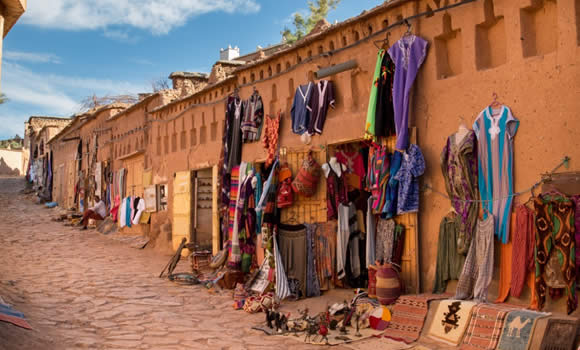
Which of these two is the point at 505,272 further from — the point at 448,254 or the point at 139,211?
the point at 139,211

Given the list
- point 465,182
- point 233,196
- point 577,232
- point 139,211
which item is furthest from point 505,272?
point 139,211

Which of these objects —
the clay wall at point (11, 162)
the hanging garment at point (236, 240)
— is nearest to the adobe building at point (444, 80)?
the hanging garment at point (236, 240)

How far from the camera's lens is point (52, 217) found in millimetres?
20469

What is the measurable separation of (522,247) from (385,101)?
260 centimetres

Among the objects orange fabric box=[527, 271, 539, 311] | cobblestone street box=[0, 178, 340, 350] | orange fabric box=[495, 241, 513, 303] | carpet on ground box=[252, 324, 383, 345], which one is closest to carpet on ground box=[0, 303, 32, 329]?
cobblestone street box=[0, 178, 340, 350]

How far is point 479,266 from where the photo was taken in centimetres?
559

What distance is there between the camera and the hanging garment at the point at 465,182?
5.78m

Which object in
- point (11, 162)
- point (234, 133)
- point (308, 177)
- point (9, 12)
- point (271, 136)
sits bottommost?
point (308, 177)

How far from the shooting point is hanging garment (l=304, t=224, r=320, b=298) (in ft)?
25.9

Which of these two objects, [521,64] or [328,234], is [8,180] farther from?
[521,64]

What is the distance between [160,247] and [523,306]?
9.68 meters

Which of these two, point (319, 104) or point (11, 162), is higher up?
point (11, 162)

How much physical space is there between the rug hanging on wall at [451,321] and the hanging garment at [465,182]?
666 millimetres

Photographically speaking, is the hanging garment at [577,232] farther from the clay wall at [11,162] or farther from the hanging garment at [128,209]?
the clay wall at [11,162]
